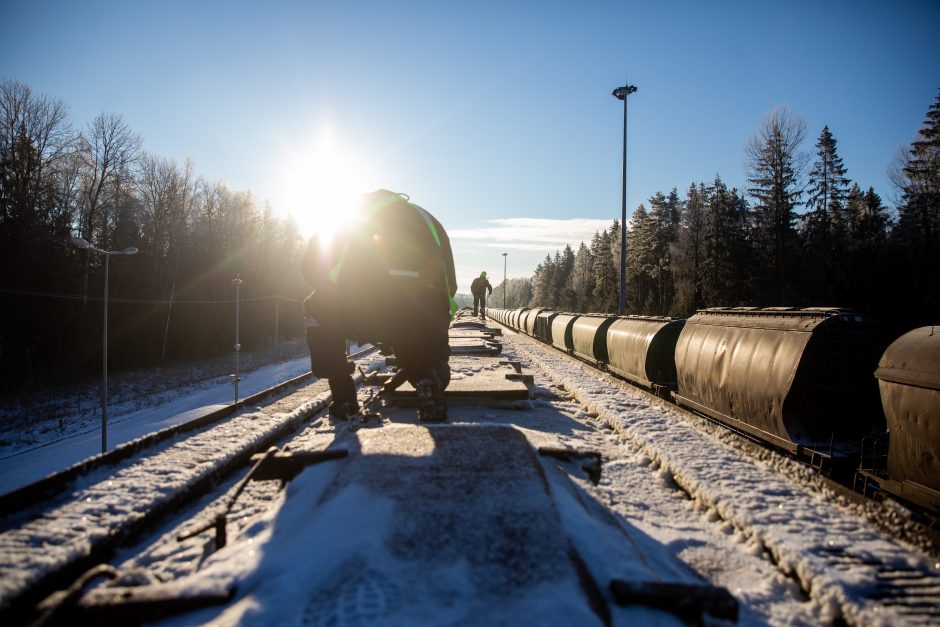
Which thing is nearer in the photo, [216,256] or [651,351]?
[651,351]

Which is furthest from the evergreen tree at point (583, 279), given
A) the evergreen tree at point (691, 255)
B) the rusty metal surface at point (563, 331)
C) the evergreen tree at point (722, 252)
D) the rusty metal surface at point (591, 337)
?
the rusty metal surface at point (591, 337)

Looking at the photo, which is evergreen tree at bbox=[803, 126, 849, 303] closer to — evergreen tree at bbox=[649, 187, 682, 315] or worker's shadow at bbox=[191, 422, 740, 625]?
evergreen tree at bbox=[649, 187, 682, 315]

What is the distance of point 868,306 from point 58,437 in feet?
175

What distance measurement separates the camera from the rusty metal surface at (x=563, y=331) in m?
19.6

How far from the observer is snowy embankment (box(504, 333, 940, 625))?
2.61 m

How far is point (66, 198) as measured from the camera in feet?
99.7

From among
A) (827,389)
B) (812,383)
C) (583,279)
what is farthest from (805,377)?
(583,279)

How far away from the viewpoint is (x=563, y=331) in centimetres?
2064

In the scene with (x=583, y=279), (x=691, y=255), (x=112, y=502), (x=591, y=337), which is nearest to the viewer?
(x=112, y=502)

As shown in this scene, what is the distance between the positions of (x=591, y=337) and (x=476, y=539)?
13.9m

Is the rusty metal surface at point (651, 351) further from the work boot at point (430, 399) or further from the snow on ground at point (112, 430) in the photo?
the snow on ground at point (112, 430)

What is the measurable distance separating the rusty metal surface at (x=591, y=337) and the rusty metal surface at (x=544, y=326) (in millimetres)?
6164

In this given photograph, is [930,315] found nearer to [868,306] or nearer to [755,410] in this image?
[868,306]

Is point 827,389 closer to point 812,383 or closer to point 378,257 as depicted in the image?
point 812,383
